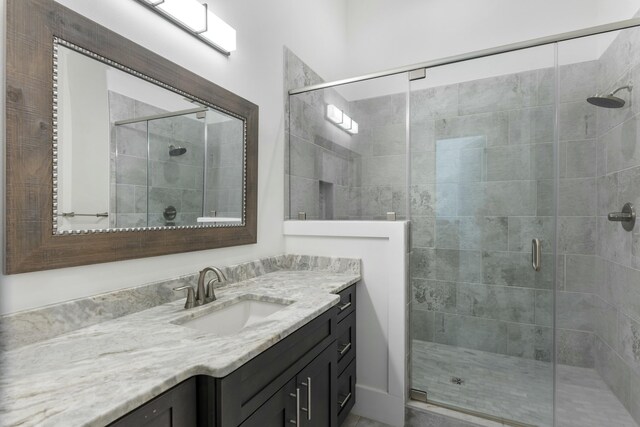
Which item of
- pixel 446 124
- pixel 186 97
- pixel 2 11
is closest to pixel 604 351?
pixel 446 124

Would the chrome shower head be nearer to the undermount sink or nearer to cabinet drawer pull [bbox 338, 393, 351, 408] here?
the undermount sink

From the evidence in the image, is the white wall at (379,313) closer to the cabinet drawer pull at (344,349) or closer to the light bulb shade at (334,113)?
the cabinet drawer pull at (344,349)

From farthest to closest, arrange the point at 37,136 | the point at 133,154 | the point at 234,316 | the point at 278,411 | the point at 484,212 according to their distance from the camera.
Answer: the point at 484,212 < the point at 234,316 < the point at 133,154 < the point at 278,411 < the point at 37,136

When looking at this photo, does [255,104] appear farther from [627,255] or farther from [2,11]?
[627,255]

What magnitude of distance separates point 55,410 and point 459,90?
2.29m

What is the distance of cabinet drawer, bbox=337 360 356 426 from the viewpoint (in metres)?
1.61

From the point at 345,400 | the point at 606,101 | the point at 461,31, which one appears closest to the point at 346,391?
the point at 345,400

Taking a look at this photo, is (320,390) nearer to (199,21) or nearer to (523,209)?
(523,209)

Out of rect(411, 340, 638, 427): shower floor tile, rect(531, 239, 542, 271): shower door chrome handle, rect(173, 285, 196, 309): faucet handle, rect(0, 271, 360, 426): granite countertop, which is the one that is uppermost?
rect(531, 239, 542, 271): shower door chrome handle

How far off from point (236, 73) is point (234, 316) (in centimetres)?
A: 125

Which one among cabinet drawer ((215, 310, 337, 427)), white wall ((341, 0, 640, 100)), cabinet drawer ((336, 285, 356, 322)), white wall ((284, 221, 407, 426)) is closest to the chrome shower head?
white wall ((341, 0, 640, 100))

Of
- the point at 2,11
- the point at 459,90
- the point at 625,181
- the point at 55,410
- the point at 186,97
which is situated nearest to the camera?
the point at 55,410

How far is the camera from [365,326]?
6.04 feet

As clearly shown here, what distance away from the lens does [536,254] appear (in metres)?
Answer: 1.78
